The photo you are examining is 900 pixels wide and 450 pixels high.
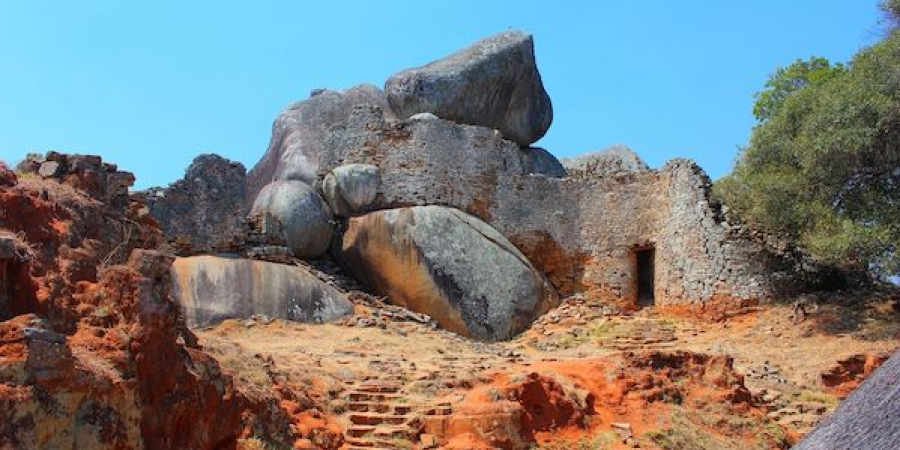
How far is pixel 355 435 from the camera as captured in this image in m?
12.4

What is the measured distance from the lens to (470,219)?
76.1ft

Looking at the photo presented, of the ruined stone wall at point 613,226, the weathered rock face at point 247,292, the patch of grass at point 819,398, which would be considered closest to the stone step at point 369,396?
the weathered rock face at point 247,292

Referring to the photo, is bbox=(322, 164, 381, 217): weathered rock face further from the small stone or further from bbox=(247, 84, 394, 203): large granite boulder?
the small stone

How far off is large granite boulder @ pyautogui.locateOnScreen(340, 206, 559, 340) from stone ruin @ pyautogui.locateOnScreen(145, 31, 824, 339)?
0.04 metres

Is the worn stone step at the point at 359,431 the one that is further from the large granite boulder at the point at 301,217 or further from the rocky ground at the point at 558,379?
the large granite boulder at the point at 301,217

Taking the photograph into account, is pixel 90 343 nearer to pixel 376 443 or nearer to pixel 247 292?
pixel 376 443

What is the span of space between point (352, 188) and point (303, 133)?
24.1 ft

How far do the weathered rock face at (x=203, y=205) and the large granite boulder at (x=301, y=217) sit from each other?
1.36 metres

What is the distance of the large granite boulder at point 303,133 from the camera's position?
Answer: 28.6 meters

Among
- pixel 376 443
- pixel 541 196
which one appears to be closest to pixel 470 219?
pixel 541 196

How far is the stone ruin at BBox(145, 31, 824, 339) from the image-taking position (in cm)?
2105

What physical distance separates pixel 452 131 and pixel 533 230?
3.11 metres

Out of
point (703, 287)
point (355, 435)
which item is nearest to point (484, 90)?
point (703, 287)

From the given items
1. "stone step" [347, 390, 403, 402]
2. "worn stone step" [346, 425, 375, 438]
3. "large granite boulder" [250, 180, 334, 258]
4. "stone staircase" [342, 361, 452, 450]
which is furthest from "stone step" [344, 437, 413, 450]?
"large granite boulder" [250, 180, 334, 258]
